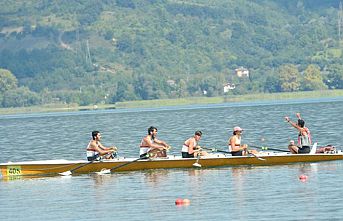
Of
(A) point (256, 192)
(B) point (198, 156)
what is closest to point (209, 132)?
(B) point (198, 156)

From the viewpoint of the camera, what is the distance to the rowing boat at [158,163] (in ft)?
155

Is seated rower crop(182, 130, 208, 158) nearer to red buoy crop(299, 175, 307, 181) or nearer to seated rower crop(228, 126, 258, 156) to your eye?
seated rower crop(228, 126, 258, 156)

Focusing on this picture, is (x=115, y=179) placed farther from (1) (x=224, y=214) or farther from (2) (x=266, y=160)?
(1) (x=224, y=214)

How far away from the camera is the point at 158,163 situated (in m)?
47.3

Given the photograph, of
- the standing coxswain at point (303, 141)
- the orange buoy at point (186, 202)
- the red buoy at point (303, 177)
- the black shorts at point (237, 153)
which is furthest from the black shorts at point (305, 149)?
the orange buoy at point (186, 202)

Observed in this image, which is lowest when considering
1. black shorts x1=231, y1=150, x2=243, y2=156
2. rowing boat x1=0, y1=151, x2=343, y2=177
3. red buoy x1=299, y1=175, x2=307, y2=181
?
red buoy x1=299, y1=175, x2=307, y2=181

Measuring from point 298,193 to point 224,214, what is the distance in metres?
4.46

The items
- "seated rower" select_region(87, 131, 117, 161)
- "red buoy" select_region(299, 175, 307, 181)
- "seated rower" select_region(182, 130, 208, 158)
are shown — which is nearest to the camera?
"red buoy" select_region(299, 175, 307, 181)

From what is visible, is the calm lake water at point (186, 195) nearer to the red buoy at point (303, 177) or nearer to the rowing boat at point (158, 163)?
the red buoy at point (303, 177)

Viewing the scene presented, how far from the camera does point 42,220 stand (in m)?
34.2

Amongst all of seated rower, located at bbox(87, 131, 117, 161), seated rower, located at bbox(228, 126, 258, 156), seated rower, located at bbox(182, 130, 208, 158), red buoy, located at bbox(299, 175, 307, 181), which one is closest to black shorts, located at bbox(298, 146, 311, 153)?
seated rower, located at bbox(228, 126, 258, 156)

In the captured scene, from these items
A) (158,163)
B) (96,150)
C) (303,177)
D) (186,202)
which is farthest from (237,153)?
(186,202)

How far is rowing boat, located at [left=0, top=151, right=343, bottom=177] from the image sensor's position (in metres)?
47.1

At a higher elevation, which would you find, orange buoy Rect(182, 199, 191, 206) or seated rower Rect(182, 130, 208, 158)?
seated rower Rect(182, 130, 208, 158)
